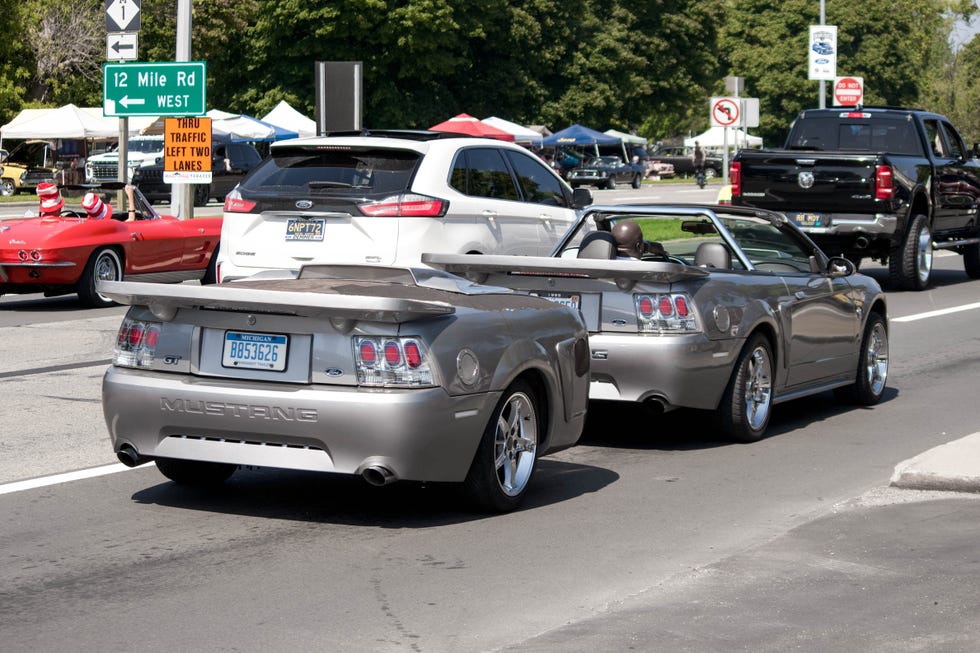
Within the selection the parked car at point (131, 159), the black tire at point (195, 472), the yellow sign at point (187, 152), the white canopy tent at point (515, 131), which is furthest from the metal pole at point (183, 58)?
the white canopy tent at point (515, 131)

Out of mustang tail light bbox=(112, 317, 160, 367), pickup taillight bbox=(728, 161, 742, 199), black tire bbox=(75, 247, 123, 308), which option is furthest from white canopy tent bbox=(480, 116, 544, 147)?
mustang tail light bbox=(112, 317, 160, 367)

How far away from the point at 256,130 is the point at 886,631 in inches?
1797

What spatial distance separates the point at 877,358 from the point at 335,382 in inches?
232

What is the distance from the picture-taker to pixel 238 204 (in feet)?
43.4

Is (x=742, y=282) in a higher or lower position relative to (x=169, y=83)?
lower

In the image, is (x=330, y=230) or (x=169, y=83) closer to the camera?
(x=330, y=230)

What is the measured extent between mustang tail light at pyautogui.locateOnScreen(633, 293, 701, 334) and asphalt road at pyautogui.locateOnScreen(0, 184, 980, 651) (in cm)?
78

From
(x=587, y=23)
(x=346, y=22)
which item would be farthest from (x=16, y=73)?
(x=587, y=23)

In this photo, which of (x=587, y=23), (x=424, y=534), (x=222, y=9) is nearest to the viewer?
(x=424, y=534)

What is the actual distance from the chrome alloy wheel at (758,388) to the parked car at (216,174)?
33.1 m

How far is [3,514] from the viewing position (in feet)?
23.9

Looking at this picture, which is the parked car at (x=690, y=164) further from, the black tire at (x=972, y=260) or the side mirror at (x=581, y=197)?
the side mirror at (x=581, y=197)

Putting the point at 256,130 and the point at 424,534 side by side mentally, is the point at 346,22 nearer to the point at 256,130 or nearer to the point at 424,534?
the point at 256,130

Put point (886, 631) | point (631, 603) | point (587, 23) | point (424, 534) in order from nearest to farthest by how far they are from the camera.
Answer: point (886, 631) < point (631, 603) < point (424, 534) < point (587, 23)
